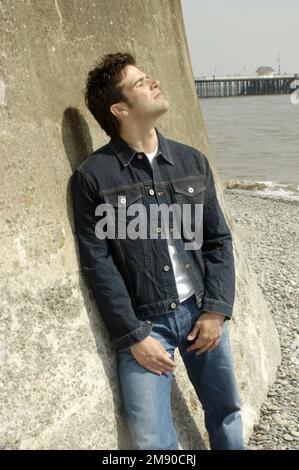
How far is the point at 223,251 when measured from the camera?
107 inches

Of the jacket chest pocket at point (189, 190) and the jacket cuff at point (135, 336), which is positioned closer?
the jacket cuff at point (135, 336)

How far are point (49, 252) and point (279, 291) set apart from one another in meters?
4.43

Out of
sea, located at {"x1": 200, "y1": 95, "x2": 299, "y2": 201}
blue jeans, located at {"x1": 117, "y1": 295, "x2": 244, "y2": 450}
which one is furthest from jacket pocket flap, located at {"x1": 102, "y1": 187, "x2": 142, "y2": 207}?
sea, located at {"x1": 200, "y1": 95, "x2": 299, "y2": 201}

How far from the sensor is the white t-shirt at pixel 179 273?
255cm

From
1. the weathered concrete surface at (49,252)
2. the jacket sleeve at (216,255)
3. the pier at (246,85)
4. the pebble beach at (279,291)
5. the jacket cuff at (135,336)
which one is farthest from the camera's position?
the pier at (246,85)

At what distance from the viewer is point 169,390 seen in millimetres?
2547

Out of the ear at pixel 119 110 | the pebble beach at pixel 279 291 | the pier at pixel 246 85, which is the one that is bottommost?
the pier at pixel 246 85

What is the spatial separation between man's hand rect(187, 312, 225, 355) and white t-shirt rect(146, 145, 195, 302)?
0.13m

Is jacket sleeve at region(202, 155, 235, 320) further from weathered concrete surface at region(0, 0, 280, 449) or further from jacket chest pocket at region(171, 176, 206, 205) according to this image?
weathered concrete surface at region(0, 0, 280, 449)

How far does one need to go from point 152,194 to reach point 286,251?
267 inches

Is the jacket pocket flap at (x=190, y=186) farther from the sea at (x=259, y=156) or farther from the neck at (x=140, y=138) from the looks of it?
the sea at (x=259, y=156)

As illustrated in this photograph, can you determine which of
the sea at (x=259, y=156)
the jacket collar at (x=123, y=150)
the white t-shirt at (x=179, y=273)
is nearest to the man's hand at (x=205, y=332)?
the white t-shirt at (x=179, y=273)

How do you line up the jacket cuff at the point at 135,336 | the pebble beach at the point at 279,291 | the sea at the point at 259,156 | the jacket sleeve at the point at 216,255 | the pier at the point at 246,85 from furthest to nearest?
the pier at the point at 246,85 < the sea at the point at 259,156 < the pebble beach at the point at 279,291 < the jacket sleeve at the point at 216,255 < the jacket cuff at the point at 135,336

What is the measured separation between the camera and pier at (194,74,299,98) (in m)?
95.2
